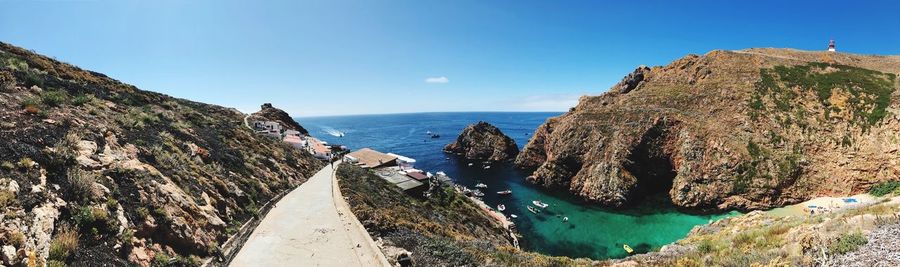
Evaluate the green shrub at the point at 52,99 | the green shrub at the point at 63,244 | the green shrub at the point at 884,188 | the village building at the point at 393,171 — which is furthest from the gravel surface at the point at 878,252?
the green shrub at the point at 884,188

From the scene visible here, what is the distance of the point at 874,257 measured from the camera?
7.93m

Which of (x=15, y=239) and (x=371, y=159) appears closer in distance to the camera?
(x=15, y=239)

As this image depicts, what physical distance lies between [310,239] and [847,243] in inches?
716

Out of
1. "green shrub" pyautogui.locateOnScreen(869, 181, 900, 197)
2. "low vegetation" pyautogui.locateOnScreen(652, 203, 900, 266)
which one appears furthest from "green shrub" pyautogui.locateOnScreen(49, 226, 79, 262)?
"green shrub" pyautogui.locateOnScreen(869, 181, 900, 197)

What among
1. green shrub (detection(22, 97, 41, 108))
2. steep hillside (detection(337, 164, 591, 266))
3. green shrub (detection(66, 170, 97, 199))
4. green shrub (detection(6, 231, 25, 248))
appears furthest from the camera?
green shrub (detection(22, 97, 41, 108))

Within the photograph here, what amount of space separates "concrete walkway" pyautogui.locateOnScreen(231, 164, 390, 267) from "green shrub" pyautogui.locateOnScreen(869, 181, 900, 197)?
5626cm

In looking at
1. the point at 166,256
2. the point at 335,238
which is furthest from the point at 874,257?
the point at 166,256

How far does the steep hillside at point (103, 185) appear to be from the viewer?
8688mm

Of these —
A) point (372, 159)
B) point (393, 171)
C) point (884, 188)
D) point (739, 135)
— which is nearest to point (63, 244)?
point (393, 171)

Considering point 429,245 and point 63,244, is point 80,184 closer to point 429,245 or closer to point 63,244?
point 63,244

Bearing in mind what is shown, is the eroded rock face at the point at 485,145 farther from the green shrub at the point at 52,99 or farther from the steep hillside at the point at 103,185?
the green shrub at the point at 52,99

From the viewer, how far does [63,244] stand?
27.1ft

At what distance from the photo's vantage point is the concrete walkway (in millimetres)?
13633

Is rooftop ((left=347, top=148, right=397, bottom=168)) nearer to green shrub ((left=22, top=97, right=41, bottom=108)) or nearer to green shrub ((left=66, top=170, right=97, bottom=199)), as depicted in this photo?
green shrub ((left=22, top=97, right=41, bottom=108))
